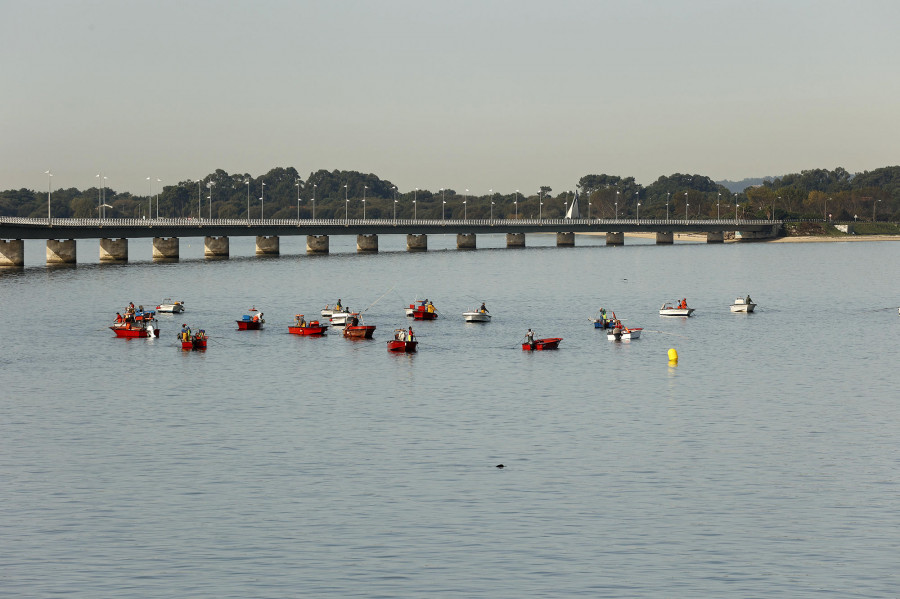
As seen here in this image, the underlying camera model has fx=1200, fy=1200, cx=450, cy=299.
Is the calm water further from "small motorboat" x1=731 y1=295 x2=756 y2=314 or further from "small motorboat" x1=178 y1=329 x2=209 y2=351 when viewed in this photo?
"small motorboat" x1=731 y1=295 x2=756 y2=314

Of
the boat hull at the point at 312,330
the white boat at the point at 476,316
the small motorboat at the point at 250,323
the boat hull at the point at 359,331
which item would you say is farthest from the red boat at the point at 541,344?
the small motorboat at the point at 250,323

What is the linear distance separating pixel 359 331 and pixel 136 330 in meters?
22.1

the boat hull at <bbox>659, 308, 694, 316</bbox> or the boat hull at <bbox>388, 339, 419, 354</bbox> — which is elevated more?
the boat hull at <bbox>659, 308, 694, 316</bbox>

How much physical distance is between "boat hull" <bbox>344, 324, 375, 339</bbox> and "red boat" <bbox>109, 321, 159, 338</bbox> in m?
18.9

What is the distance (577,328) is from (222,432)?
68.8m

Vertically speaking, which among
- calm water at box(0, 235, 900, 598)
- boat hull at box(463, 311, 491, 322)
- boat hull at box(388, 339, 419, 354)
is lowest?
calm water at box(0, 235, 900, 598)

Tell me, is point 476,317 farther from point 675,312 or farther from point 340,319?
point 675,312

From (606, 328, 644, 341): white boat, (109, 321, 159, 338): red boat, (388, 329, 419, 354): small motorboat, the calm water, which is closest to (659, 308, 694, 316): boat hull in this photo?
(606, 328, 644, 341): white boat

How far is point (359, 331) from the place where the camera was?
381ft

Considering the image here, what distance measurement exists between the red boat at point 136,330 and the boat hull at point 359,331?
62.0 feet

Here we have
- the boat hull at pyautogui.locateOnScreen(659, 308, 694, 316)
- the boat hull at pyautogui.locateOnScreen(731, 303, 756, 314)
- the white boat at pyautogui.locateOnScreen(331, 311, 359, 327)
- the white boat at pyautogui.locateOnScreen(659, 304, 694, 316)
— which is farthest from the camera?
the boat hull at pyautogui.locateOnScreen(731, 303, 756, 314)

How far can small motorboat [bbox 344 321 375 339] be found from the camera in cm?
11612

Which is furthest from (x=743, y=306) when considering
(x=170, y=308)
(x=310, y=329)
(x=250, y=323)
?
(x=170, y=308)

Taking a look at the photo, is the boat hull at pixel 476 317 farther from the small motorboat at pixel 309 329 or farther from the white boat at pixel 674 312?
the white boat at pixel 674 312
